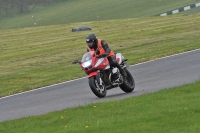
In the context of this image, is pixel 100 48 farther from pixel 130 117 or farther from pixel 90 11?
pixel 90 11

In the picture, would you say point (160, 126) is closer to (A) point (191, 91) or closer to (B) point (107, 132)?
(B) point (107, 132)

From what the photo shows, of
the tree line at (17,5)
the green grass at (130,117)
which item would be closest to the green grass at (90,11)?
the tree line at (17,5)

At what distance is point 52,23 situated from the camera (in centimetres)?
5962

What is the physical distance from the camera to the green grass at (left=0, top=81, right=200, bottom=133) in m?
8.62

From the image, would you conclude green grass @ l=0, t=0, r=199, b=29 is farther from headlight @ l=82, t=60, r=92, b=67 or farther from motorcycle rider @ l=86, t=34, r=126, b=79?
headlight @ l=82, t=60, r=92, b=67

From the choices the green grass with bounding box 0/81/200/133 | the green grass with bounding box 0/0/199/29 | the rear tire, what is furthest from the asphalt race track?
the green grass with bounding box 0/0/199/29

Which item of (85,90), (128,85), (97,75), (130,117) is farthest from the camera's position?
(85,90)

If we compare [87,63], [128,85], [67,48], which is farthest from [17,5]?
[87,63]

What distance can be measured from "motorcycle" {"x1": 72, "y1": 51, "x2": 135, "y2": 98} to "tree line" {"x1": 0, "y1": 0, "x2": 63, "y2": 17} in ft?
180

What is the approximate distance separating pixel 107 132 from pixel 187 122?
112 centimetres

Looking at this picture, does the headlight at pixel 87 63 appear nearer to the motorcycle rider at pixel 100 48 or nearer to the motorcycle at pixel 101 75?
the motorcycle at pixel 101 75

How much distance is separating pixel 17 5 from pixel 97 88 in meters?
58.6

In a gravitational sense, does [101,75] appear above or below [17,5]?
above

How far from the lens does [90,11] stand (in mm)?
61469
